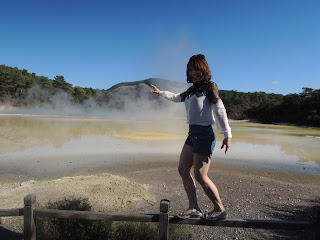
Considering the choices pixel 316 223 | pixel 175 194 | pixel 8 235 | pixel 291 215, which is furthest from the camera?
pixel 175 194

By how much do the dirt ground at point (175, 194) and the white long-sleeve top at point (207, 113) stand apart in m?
2.66

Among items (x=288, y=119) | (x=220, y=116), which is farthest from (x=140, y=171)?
(x=288, y=119)

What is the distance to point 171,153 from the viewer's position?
12.1 metres

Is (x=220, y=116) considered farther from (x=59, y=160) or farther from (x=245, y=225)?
(x=59, y=160)

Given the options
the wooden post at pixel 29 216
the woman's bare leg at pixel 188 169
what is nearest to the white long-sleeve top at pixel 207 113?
the woman's bare leg at pixel 188 169

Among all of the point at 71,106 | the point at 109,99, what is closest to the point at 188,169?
the point at 71,106

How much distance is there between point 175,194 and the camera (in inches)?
265

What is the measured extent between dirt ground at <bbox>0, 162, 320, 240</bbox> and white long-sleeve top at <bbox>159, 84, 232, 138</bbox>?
2.66 metres

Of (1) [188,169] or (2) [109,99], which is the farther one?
(2) [109,99]

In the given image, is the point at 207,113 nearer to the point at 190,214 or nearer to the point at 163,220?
the point at 190,214

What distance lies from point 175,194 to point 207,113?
4489 mm

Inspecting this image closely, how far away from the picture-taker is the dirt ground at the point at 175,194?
475 centimetres

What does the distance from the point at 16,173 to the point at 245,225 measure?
7714 mm

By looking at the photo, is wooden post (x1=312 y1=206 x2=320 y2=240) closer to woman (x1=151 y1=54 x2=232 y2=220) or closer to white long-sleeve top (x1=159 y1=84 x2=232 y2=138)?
woman (x1=151 y1=54 x2=232 y2=220)
